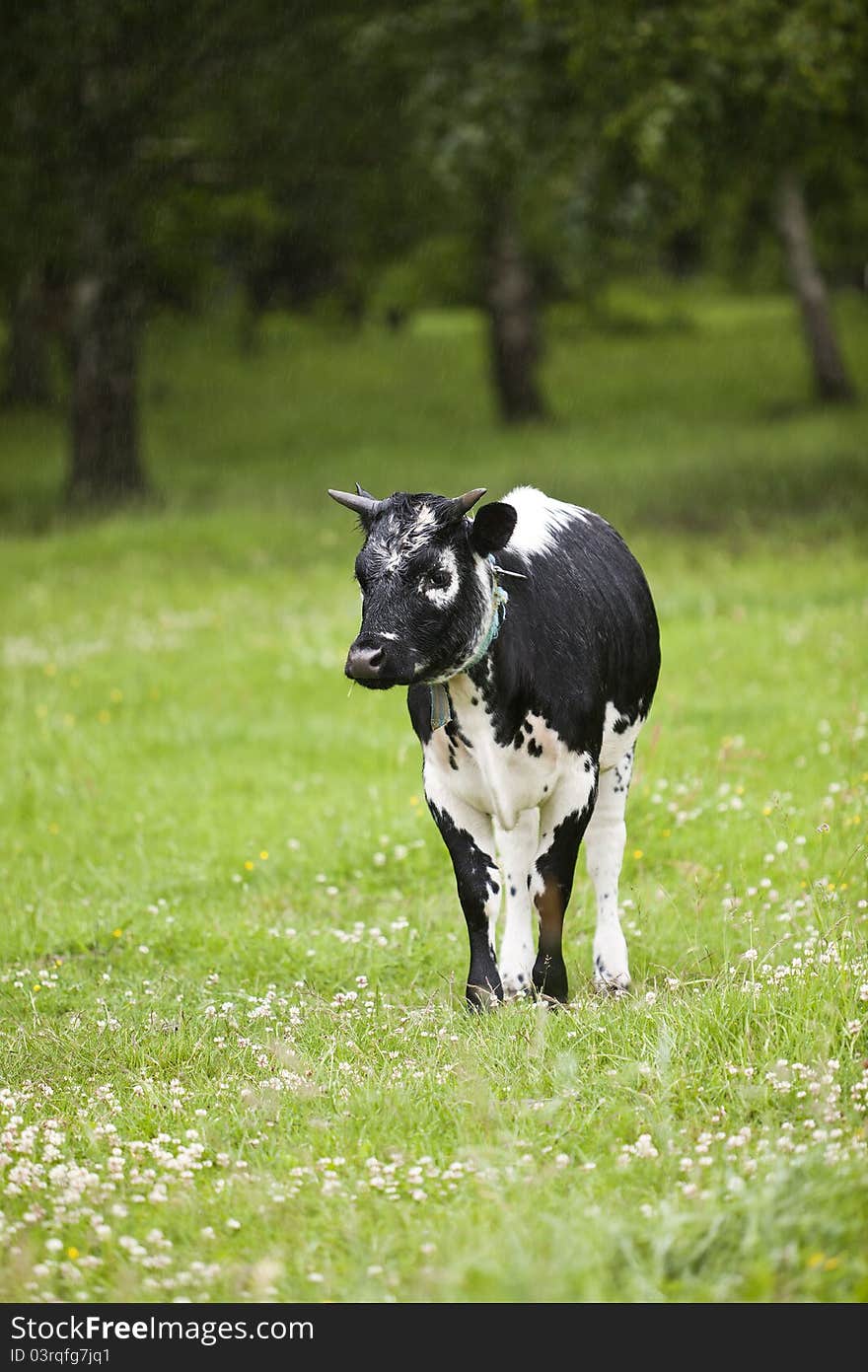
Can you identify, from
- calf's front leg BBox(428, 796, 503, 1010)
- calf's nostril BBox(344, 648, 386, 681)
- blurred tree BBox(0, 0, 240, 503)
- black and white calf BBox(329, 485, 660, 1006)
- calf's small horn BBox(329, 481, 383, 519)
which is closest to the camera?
calf's nostril BBox(344, 648, 386, 681)

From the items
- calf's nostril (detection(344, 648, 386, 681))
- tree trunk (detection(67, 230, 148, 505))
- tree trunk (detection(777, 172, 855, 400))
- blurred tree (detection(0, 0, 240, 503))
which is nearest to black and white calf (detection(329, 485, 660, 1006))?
calf's nostril (detection(344, 648, 386, 681))

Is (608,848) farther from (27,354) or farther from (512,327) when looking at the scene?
(27,354)

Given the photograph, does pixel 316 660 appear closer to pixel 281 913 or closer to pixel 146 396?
pixel 281 913

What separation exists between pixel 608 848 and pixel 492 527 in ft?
6.79

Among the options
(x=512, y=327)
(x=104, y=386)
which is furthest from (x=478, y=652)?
(x=512, y=327)

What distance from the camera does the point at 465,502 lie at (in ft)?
20.3

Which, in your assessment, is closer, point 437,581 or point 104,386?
point 437,581

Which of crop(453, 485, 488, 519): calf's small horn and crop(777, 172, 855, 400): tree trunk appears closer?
crop(453, 485, 488, 519): calf's small horn

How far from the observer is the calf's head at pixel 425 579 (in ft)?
20.1

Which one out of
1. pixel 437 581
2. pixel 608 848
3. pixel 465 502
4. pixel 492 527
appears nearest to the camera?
pixel 465 502

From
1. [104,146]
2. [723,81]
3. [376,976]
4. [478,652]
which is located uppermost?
[723,81]

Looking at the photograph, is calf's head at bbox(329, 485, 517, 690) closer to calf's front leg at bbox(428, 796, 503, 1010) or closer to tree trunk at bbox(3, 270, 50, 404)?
calf's front leg at bbox(428, 796, 503, 1010)

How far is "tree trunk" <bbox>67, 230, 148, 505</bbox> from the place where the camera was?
26.1 metres

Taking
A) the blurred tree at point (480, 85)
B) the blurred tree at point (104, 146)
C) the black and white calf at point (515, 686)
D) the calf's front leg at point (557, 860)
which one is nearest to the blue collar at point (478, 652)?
the black and white calf at point (515, 686)
